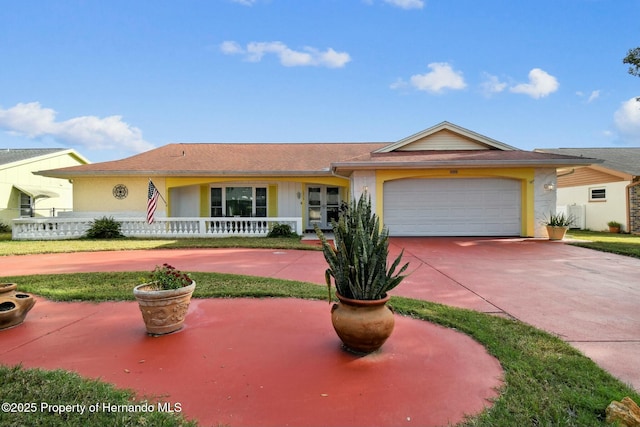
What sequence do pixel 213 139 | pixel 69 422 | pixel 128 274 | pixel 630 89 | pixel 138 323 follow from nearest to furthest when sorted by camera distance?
pixel 69 422, pixel 138 323, pixel 128 274, pixel 630 89, pixel 213 139

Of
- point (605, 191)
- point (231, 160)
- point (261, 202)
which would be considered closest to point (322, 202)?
point (261, 202)

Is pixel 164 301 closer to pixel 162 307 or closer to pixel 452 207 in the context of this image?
pixel 162 307

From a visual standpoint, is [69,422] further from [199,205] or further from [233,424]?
[199,205]

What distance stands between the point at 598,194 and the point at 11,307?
23151 millimetres

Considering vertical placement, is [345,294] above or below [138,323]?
above

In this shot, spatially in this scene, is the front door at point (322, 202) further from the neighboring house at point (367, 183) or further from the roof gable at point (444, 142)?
the roof gable at point (444, 142)

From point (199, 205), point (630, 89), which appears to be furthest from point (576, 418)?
point (630, 89)

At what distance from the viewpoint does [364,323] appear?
2945 mm

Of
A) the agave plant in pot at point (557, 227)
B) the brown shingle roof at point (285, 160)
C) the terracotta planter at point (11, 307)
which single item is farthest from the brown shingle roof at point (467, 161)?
the terracotta planter at point (11, 307)

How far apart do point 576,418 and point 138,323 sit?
4.27 m

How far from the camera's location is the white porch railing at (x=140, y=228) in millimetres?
13203

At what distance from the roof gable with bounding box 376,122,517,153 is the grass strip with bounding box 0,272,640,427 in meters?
9.76

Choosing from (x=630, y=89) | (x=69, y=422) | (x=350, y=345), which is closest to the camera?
(x=69, y=422)

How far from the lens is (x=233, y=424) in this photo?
2.07 meters
